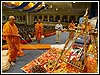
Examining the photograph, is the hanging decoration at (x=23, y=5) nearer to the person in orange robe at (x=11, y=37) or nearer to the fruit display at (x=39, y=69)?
the person in orange robe at (x=11, y=37)

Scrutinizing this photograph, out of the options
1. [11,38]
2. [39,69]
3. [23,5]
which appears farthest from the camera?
[23,5]

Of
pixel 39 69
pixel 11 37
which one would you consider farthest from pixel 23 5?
pixel 39 69

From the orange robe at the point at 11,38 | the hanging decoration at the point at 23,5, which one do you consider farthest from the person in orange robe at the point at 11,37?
the hanging decoration at the point at 23,5

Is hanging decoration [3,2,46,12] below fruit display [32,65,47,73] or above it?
above

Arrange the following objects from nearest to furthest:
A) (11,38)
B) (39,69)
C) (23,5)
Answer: (39,69) < (11,38) < (23,5)

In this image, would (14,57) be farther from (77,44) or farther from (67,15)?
(67,15)

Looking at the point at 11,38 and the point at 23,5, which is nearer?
the point at 11,38

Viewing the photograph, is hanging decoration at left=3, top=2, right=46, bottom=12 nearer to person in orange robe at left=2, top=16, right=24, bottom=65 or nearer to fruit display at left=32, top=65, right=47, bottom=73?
person in orange robe at left=2, top=16, right=24, bottom=65

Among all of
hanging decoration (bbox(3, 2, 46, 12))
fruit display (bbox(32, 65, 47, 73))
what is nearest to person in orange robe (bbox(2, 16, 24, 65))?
fruit display (bbox(32, 65, 47, 73))

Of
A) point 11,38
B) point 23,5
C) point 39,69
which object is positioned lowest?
point 39,69

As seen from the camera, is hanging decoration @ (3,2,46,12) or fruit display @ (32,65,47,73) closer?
fruit display @ (32,65,47,73)

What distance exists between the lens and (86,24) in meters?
2.58

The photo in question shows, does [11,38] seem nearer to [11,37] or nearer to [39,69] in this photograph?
[11,37]

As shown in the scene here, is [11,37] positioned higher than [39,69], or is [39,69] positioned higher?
[11,37]
